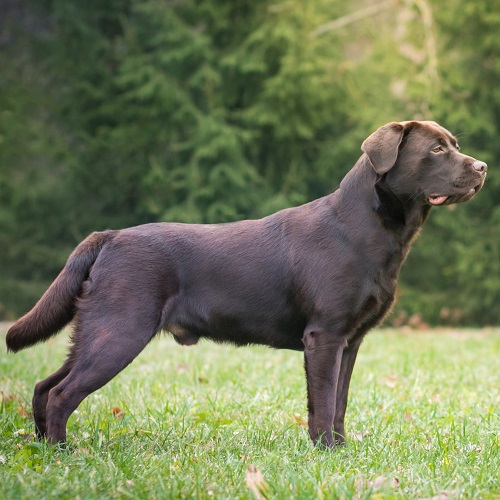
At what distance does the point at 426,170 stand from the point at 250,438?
1.78m

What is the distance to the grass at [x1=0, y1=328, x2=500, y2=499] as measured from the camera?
3145 mm

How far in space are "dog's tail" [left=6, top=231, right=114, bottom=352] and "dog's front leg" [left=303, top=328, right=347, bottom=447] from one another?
51.9 inches

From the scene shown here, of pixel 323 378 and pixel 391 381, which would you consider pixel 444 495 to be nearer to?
pixel 323 378

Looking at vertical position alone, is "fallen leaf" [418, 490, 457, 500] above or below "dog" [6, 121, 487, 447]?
below

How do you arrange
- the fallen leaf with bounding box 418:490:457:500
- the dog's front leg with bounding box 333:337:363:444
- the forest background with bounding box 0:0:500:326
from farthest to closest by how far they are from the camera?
the forest background with bounding box 0:0:500:326, the dog's front leg with bounding box 333:337:363:444, the fallen leaf with bounding box 418:490:457:500

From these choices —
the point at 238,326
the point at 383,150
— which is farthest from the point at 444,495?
the point at 383,150

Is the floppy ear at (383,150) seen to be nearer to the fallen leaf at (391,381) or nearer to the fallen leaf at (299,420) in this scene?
the fallen leaf at (299,420)

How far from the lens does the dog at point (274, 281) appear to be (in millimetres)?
3975

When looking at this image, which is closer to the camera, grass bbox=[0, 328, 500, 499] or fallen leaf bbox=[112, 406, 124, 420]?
grass bbox=[0, 328, 500, 499]

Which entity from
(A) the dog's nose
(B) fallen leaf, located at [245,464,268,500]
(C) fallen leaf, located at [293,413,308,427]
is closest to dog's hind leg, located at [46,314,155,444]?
(B) fallen leaf, located at [245,464,268,500]


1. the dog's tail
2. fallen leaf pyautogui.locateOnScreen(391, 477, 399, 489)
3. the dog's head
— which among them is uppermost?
the dog's head

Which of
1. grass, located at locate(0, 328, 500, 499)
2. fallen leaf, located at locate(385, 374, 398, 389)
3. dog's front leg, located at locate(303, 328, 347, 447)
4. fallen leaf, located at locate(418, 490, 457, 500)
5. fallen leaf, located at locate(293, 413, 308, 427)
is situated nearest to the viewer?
fallen leaf, located at locate(418, 490, 457, 500)

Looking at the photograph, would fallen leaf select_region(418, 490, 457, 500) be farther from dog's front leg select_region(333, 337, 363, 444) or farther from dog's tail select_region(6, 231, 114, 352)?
dog's tail select_region(6, 231, 114, 352)

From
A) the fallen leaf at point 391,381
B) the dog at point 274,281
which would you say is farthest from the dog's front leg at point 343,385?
the fallen leaf at point 391,381
